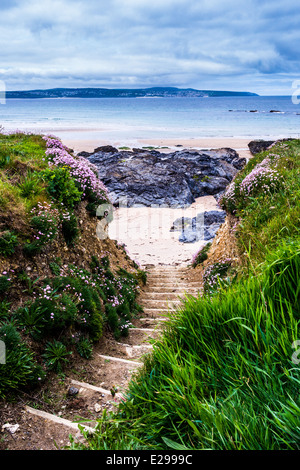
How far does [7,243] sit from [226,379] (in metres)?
3.56

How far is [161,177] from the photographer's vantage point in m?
30.0

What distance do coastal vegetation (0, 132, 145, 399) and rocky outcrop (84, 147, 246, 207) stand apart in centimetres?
1897

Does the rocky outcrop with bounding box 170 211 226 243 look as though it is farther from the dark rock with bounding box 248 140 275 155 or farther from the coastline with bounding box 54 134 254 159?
the dark rock with bounding box 248 140 275 155

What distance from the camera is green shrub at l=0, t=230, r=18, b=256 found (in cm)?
475

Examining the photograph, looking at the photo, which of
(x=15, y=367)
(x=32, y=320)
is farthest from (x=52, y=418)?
(x=32, y=320)

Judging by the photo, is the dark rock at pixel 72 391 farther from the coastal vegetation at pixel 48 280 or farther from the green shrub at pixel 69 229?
the green shrub at pixel 69 229

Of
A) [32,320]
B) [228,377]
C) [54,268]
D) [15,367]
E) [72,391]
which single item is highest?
[54,268]

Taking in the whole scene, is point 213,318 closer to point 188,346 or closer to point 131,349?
point 188,346

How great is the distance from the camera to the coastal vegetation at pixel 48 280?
4.07 meters

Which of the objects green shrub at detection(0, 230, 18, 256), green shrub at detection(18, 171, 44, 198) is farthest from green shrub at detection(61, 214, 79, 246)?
green shrub at detection(0, 230, 18, 256)

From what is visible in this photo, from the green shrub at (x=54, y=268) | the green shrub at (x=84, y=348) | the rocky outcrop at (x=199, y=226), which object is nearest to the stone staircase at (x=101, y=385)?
the green shrub at (x=84, y=348)

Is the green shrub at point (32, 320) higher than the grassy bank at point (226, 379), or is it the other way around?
the grassy bank at point (226, 379)

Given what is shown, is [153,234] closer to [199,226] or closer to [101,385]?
[199,226]

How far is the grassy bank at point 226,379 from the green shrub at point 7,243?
268cm
